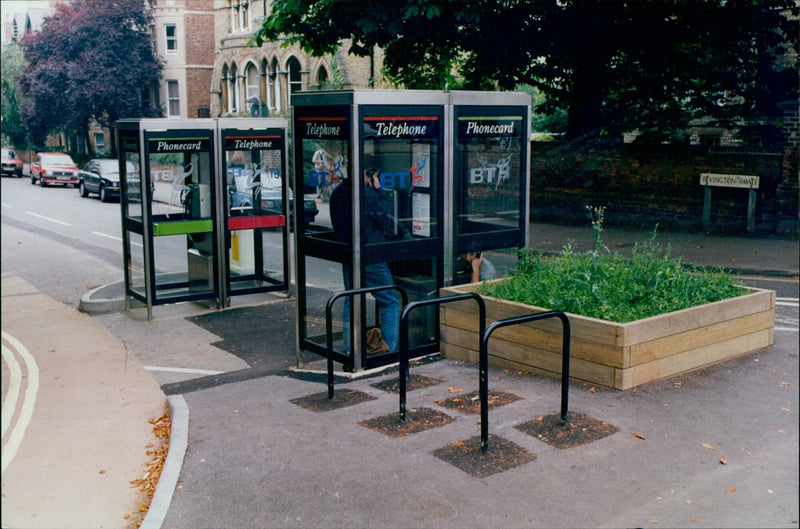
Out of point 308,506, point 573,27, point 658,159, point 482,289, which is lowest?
point 308,506

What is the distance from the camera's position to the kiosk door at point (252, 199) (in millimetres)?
11734

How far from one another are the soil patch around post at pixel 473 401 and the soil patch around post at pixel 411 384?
0.48m

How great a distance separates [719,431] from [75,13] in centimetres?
4415

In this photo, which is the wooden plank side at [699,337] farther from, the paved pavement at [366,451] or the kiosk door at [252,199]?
the kiosk door at [252,199]

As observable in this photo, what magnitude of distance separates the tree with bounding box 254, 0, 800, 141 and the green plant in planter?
8996 millimetres

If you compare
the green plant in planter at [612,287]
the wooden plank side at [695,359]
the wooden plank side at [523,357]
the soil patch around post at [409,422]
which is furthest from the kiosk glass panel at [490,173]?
the soil patch around post at [409,422]

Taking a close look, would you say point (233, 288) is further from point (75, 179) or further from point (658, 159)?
point (75, 179)

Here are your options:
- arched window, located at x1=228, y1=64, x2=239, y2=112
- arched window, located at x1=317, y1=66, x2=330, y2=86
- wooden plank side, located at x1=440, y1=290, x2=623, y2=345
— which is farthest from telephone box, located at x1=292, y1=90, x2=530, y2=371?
arched window, located at x1=228, y1=64, x2=239, y2=112

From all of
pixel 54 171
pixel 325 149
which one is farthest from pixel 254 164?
pixel 54 171

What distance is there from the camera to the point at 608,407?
6234mm

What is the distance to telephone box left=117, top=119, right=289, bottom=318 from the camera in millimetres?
11180

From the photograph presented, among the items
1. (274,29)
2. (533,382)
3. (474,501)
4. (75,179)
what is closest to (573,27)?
(274,29)

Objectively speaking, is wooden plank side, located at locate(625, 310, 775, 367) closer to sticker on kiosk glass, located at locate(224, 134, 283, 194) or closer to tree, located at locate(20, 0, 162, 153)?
sticker on kiosk glass, located at locate(224, 134, 283, 194)

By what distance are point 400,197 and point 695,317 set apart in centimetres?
297
